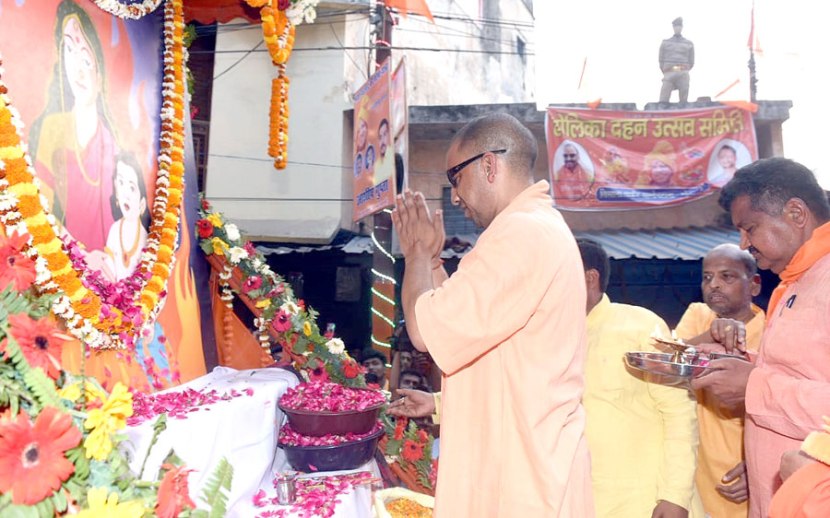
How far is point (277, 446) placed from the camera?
11.9 feet

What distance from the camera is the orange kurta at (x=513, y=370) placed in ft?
6.07

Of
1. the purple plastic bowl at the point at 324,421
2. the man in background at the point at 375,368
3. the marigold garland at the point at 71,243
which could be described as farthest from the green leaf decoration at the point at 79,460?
the man in background at the point at 375,368

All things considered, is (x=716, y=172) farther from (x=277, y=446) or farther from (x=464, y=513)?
(x=464, y=513)

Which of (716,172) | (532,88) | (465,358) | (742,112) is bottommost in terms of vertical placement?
(465,358)

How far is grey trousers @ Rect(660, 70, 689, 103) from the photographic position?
12.0m

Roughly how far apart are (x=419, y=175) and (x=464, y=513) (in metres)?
10.5

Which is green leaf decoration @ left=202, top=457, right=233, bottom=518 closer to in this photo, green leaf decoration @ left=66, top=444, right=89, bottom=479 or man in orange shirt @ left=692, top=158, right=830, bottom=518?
green leaf decoration @ left=66, top=444, right=89, bottom=479

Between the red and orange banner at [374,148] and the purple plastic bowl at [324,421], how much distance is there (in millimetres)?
5059

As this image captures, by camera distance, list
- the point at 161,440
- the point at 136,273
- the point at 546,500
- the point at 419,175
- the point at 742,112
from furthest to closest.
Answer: the point at 419,175 → the point at 742,112 → the point at 136,273 → the point at 161,440 → the point at 546,500

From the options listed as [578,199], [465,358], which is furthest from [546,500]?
[578,199]

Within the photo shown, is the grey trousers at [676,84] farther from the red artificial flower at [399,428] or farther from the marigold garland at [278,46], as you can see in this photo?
the red artificial flower at [399,428]

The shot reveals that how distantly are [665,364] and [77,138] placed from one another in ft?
9.13

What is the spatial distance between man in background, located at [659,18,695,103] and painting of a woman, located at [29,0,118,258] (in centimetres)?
1090

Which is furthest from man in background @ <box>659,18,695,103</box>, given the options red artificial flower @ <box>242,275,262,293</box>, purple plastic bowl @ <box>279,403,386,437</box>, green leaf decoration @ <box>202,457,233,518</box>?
green leaf decoration @ <box>202,457,233,518</box>
